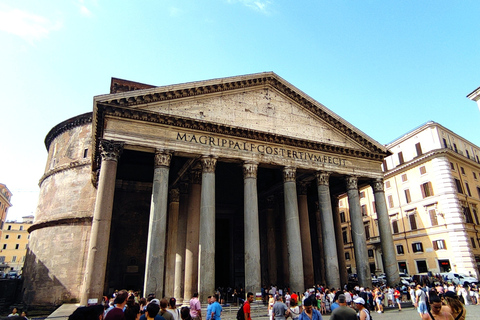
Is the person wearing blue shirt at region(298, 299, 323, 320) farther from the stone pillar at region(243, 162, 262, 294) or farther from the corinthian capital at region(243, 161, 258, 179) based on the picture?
the corinthian capital at region(243, 161, 258, 179)

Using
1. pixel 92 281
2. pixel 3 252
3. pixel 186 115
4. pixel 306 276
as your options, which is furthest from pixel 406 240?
pixel 3 252

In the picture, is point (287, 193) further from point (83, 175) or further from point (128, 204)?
point (83, 175)

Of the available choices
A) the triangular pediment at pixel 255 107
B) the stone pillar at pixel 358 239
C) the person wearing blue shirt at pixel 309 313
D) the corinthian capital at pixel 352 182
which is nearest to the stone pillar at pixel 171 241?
the triangular pediment at pixel 255 107

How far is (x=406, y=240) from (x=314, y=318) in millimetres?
25409

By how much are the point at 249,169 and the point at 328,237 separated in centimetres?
511

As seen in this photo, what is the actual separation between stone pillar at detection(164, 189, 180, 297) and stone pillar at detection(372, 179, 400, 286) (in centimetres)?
1095

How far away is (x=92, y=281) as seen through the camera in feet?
36.2

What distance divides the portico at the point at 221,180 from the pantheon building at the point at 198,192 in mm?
55

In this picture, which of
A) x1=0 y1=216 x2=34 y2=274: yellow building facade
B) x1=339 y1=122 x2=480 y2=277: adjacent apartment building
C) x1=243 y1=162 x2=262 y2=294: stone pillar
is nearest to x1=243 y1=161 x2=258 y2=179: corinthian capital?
x1=243 y1=162 x2=262 y2=294: stone pillar

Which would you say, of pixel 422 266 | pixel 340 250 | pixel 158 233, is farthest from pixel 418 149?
pixel 158 233

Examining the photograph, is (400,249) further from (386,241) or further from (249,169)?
(249,169)

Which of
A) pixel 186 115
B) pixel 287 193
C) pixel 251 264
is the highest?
pixel 186 115

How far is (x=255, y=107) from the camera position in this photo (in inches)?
639

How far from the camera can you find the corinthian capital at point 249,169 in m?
14.8
